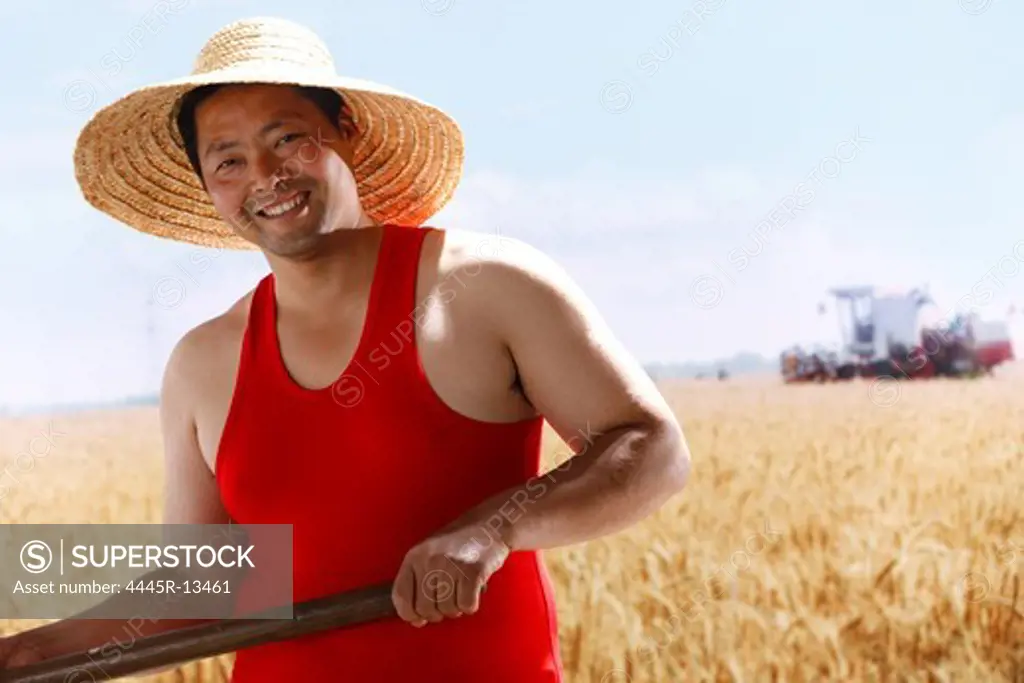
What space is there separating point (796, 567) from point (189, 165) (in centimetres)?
192

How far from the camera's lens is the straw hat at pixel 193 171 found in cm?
167

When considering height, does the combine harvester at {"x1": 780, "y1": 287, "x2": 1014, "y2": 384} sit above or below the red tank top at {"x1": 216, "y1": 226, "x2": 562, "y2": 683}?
above

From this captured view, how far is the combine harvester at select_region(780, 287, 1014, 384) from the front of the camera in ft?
39.7

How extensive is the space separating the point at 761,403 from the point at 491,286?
657 cm

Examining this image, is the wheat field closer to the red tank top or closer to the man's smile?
the red tank top

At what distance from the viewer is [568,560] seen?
318 centimetres

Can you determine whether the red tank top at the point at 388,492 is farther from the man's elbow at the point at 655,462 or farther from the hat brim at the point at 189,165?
the hat brim at the point at 189,165

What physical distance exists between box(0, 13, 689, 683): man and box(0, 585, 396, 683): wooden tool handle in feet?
0.13

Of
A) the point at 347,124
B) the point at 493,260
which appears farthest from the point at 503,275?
the point at 347,124

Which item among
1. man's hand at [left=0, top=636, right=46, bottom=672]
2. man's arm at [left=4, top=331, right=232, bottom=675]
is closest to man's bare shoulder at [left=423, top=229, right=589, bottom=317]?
man's arm at [left=4, top=331, right=232, bottom=675]

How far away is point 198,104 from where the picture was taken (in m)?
1.71

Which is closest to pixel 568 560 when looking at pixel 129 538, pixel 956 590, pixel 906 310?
pixel 956 590

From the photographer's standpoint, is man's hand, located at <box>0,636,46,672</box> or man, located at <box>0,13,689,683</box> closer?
man, located at <box>0,13,689,683</box>

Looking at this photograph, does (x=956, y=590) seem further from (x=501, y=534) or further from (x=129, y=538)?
(x=129, y=538)
